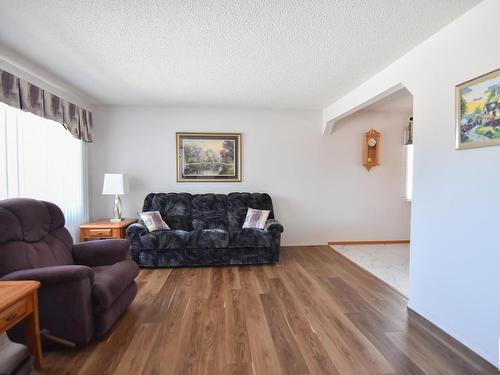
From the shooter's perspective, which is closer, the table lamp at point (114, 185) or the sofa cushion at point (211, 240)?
the sofa cushion at point (211, 240)

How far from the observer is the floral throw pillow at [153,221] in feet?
11.6

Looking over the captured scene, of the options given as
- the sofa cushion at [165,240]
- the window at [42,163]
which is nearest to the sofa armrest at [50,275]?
the window at [42,163]

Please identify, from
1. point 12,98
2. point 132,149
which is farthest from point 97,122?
point 12,98

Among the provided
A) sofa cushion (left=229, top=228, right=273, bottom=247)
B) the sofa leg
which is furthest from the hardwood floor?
sofa cushion (left=229, top=228, right=273, bottom=247)

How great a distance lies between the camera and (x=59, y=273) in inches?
65.6

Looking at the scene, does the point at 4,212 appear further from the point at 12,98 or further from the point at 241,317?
the point at 241,317

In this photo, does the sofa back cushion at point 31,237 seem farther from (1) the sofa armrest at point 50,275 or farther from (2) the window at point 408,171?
(2) the window at point 408,171

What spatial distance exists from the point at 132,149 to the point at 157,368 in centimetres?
339

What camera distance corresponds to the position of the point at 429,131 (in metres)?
2.11

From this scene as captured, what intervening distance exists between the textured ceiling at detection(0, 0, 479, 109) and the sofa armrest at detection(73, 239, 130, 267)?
1.82 m

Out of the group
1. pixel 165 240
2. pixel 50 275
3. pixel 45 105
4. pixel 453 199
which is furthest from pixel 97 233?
pixel 453 199

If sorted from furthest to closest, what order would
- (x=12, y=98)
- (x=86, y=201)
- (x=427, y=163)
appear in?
(x=86, y=201)
(x=12, y=98)
(x=427, y=163)

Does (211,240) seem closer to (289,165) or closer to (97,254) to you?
(97,254)

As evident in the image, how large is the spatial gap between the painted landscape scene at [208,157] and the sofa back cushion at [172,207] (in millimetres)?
486
